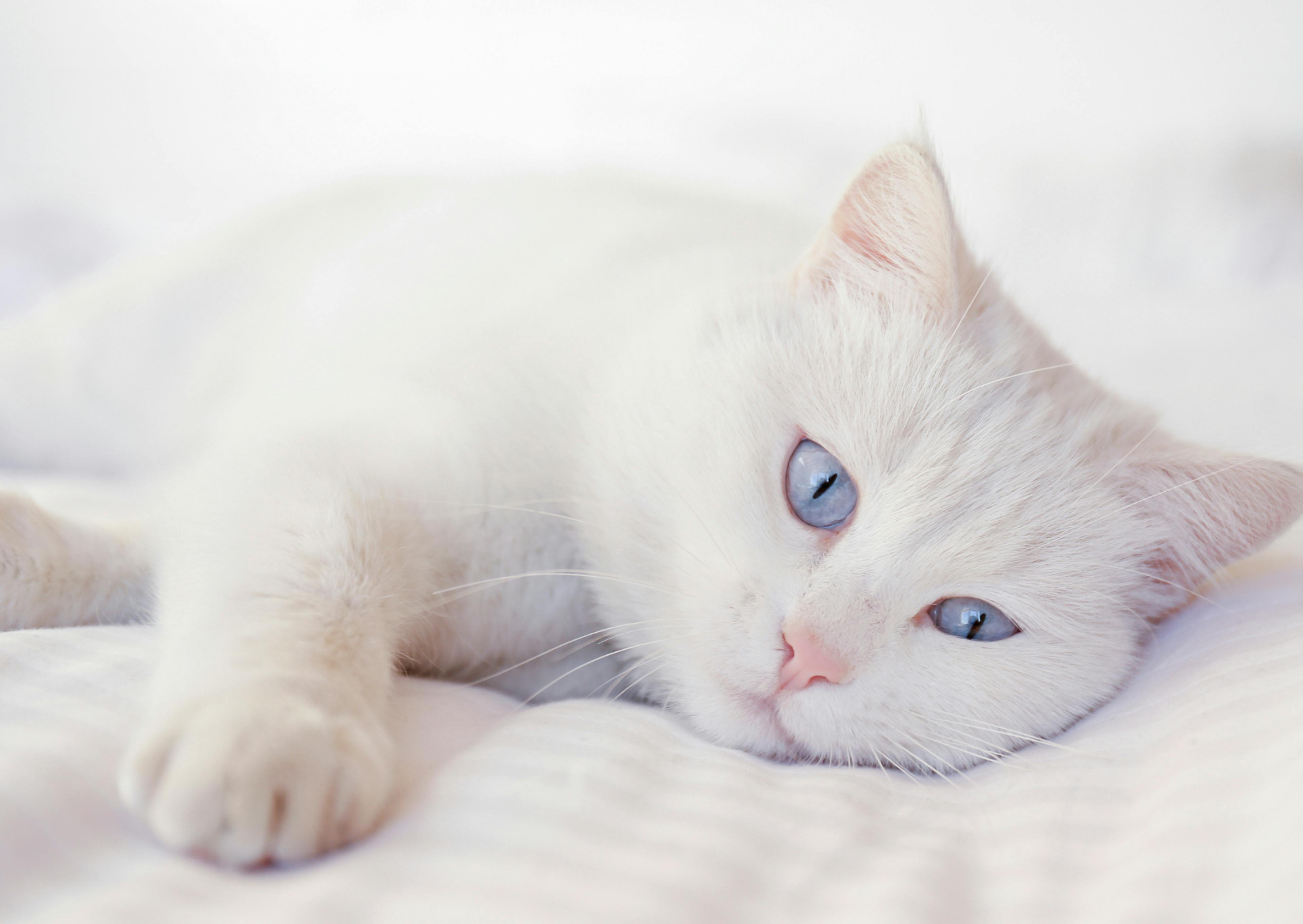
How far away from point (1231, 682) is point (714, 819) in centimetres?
71

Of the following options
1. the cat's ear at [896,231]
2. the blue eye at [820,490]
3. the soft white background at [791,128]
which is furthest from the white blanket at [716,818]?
the cat's ear at [896,231]

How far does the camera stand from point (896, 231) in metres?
1.54

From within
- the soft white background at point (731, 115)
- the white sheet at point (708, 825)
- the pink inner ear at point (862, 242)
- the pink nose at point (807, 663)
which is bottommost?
the white sheet at point (708, 825)

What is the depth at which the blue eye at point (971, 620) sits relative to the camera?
1372mm

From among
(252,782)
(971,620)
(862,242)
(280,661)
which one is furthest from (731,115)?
(252,782)

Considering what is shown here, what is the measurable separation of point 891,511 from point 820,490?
0.11 meters

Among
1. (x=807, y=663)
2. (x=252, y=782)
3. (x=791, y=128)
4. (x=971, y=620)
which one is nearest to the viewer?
(x=252, y=782)

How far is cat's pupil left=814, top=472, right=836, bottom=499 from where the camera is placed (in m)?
1.40

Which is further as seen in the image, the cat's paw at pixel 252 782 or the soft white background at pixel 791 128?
the soft white background at pixel 791 128

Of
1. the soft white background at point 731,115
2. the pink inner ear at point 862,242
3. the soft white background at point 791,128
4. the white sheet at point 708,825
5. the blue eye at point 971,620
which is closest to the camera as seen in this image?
the white sheet at point 708,825

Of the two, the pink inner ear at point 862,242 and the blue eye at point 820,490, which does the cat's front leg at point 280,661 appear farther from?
the pink inner ear at point 862,242

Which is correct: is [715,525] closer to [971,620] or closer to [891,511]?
[891,511]

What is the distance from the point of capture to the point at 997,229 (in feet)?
11.2

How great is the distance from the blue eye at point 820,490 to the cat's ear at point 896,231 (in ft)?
1.08
